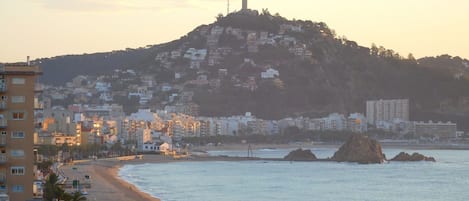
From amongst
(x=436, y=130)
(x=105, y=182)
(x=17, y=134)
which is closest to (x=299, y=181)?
(x=105, y=182)

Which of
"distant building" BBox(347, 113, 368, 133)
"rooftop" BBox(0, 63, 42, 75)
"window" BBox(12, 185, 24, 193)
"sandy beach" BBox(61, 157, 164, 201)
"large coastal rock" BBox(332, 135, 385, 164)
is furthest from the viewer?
"distant building" BBox(347, 113, 368, 133)

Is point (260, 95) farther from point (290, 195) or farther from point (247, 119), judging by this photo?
point (290, 195)

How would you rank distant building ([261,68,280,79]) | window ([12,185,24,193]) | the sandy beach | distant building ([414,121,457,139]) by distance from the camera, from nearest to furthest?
window ([12,185,24,193]) → the sandy beach → distant building ([414,121,457,139]) → distant building ([261,68,280,79])

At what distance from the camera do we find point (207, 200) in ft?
131

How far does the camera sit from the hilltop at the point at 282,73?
448 feet

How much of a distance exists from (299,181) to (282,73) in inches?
3455

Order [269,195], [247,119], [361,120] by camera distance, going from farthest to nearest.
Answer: [361,120] → [247,119] → [269,195]

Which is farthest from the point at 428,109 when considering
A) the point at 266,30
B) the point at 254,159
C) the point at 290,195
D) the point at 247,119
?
the point at 290,195

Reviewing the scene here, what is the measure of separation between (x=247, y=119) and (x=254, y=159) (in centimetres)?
4112

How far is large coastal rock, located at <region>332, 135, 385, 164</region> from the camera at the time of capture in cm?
7956

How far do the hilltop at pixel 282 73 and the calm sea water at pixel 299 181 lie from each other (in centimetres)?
5837

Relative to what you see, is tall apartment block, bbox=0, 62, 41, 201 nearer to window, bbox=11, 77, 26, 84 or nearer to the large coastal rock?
window, bbox=11, 77, 26, 84

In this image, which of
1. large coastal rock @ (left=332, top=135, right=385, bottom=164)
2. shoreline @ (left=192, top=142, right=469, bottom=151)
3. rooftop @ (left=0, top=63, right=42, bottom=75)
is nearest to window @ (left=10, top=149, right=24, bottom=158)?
rooftop @ (left=0, top=63, right=42, bottom=75)

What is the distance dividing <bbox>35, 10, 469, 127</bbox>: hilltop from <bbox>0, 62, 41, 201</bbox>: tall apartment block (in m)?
110
